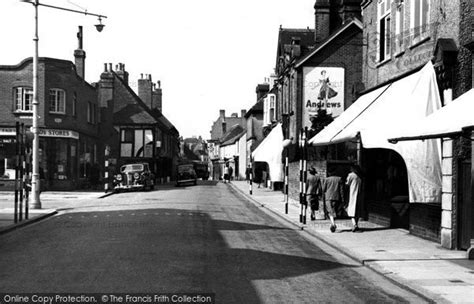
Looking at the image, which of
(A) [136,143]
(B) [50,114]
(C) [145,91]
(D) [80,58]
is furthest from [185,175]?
(C) [145,91]

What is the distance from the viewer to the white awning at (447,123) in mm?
8656

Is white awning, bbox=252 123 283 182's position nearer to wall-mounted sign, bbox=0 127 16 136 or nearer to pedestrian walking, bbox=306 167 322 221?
pedestrian walking, bbox=306 167 322 221

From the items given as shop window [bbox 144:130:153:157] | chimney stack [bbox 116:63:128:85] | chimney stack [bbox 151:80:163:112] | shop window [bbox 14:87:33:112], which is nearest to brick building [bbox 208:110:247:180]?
chimney stack [bbox 151:80:163:112]

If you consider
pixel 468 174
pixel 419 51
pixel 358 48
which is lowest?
pixel 468 174

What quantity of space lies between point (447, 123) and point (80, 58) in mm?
37408

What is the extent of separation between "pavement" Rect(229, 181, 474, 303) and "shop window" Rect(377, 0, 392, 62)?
5.47 meters

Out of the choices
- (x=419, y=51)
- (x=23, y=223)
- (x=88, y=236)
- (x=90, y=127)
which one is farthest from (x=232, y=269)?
(x=90, y=127)

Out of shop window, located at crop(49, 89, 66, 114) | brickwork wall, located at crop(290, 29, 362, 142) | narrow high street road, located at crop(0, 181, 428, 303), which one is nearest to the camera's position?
narrow high street road, located at crop(0, 181, 428, 303)

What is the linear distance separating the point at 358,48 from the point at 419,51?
19096mm

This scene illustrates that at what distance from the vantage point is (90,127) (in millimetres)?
43656

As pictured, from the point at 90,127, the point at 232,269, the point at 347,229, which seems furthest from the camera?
the point at 90,127

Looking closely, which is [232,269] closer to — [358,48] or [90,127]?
[358,48]

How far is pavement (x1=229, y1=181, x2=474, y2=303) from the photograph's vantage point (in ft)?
26.9

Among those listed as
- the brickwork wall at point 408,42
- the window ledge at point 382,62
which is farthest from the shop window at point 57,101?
the window ledge at point 382,62
